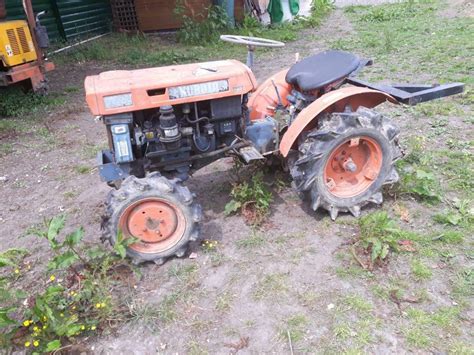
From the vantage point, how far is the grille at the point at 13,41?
6031 millimetres

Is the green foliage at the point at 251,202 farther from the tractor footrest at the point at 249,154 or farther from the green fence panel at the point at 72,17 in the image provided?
the green fence panel at the point at 72,17

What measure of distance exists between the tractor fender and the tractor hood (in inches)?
17.4

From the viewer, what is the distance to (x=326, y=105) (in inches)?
119

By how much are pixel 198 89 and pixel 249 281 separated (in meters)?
1.35

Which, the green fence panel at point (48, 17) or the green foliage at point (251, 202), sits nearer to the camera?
the green foliage at point (251, 202)

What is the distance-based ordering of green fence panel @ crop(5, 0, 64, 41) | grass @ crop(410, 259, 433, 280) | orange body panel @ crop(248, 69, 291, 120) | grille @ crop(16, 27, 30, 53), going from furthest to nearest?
green fence panel @ crop(5, 0, 64, 41)
grille @ crop(16, 27, 30, 53)
orange body panel @ crop(248, 69, 291, 120)
grass @ crop(410, 259, 433, 280)

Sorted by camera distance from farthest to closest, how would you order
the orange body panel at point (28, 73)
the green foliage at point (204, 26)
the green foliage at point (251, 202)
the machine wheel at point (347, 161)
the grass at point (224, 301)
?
the green foliage at point (204, 26) < the orange body panel at point (28, 73) < the green foliage at point (251, 202) < the machine wheel at point (347, 161) < the grass at point (224, 301)

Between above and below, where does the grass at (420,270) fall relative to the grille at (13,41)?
below

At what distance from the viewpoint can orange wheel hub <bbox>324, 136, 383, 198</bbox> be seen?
324 cm

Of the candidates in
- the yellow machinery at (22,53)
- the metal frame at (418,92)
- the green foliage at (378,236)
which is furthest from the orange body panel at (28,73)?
the green foliage at (378,236)

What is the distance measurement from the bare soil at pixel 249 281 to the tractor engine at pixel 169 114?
0.60 meters

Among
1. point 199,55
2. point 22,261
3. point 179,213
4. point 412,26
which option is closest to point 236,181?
point 179,213

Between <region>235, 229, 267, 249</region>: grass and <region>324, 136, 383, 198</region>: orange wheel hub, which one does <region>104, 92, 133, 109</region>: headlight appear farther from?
<region>324, 136, 383, 198</region>: orange wheel hub

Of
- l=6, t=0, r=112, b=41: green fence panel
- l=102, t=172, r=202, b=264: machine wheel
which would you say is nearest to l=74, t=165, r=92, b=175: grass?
l=102, t=172, r=202, b=264: machine wheel
